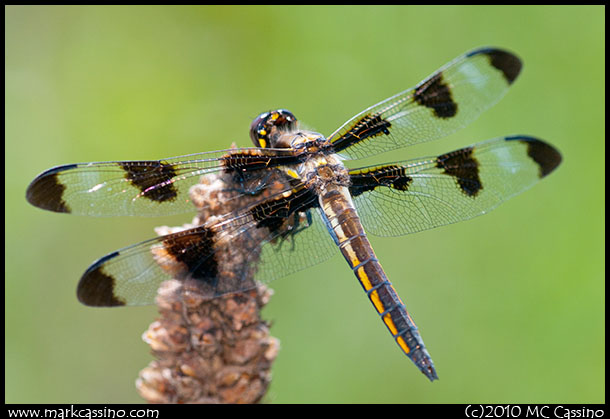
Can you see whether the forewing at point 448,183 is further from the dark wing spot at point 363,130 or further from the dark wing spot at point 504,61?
the dark wing spot at point 504,61

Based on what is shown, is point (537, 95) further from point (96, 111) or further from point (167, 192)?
point (96, 111)

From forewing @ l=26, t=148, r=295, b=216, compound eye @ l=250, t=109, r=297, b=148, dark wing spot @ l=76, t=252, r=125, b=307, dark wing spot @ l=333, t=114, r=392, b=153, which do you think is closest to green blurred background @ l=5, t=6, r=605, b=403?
compound eye @ l=250, t=109, r=297, b=148

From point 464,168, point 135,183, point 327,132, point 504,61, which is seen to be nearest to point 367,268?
point 464,168

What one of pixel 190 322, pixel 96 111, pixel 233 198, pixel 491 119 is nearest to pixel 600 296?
pixel 491 119

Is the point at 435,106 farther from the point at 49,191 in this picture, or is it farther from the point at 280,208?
the point at 49,191

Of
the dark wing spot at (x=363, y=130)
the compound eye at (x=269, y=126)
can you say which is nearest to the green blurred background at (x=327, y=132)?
the compound eye at (x=269, y=126)

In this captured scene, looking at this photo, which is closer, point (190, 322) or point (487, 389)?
point (190, 322)
